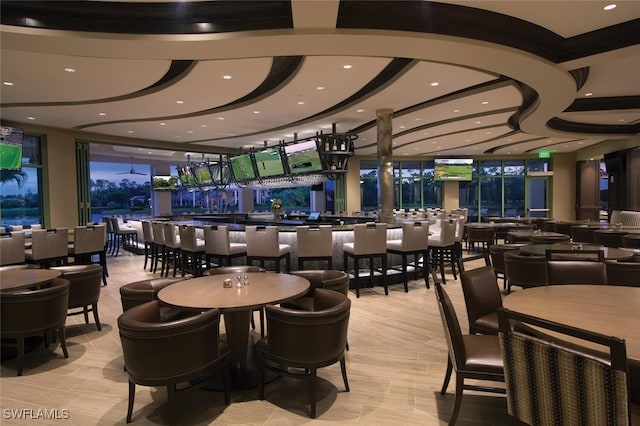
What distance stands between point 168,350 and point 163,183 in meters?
12.6

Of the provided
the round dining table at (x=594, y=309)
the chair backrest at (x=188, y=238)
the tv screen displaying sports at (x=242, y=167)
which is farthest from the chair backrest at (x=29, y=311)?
the tv screen displaying sports at (x=242, y=167)

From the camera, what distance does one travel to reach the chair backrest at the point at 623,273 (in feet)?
10.4

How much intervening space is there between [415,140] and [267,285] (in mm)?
9706

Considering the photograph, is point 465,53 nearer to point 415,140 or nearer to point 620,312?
point 620,312

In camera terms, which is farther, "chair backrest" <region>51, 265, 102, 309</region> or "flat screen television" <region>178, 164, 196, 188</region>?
"flat screen television" <region>178, 164, 196, 188</region>

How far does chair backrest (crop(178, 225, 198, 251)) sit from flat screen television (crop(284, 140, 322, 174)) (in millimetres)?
3405

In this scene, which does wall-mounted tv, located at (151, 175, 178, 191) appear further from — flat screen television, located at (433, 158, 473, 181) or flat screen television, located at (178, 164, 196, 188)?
flat screen television, located at (433, 158, 473, 181)

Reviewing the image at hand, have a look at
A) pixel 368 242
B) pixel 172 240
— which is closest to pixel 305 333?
pixel 368 242

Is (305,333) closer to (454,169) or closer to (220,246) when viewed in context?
(220,246)

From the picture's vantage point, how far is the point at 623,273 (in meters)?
3.23

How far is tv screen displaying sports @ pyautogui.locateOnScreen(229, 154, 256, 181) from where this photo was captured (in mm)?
11023

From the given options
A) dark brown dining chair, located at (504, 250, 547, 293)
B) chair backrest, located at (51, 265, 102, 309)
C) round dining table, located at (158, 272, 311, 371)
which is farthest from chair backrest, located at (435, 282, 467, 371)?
chair backrest, located at (51, 265, 102, 309)

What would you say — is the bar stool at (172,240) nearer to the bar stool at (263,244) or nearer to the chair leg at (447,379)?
the bar stool at (263,244)

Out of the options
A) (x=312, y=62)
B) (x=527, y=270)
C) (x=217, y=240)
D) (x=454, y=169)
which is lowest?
(x=527, y=270)
